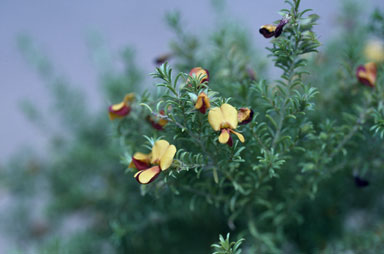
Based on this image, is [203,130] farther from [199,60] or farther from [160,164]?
[199,60]

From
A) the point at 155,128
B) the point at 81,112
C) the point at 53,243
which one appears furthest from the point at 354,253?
the point at 81,112

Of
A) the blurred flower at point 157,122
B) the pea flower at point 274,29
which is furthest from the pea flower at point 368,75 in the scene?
the blurred flower at point 157,122

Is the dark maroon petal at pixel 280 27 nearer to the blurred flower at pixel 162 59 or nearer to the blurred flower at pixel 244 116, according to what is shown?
the blurred flower at pixel 244 116

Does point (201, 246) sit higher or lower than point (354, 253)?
higher

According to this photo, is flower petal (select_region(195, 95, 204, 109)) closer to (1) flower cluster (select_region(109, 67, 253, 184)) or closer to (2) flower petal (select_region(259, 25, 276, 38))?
(1) flower cluster (select_region(109, 67, 253, 184))

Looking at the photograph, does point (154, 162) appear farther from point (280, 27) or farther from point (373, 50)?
point (373, 50)

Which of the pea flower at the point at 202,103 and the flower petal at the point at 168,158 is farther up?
the pea flower at the point at 202,103
